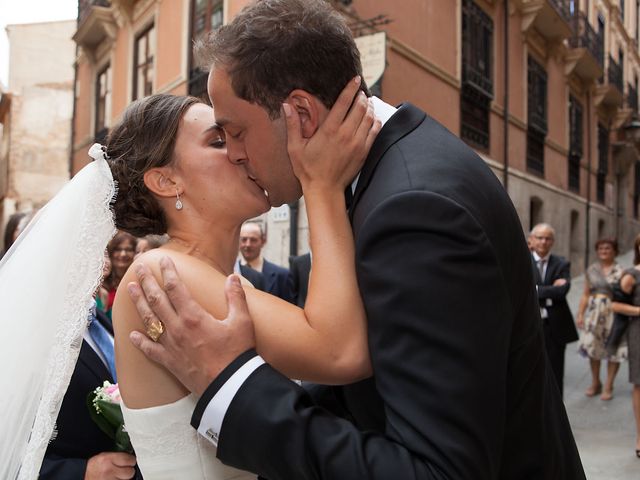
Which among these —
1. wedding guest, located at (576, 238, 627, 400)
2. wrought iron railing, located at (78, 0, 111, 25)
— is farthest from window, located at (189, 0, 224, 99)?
wedding guest, located at (576, 238, 627, 400)

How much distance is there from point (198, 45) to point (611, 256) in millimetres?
7257

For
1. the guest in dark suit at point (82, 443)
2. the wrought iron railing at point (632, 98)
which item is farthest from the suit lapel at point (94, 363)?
the wrought iron railing at point (632, 98)

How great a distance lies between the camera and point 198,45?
5.81ft

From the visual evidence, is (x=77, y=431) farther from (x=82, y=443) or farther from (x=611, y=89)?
(x=611, y=89)

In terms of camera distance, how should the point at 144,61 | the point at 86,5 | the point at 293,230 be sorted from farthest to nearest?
the point at 86,5 < the point at 144,61 < the point at 293,230

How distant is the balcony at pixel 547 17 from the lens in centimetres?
1545

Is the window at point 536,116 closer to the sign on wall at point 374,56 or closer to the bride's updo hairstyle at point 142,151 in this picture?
the sign on wall at point 374,56

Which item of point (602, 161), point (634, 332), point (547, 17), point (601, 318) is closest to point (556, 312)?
point (634, 332)

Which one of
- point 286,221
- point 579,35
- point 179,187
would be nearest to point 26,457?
point 179,187

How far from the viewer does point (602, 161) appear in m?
24.1

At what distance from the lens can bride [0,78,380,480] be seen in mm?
1406

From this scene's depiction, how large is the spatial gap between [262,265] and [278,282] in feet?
1.18

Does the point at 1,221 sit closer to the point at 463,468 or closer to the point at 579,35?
the point at 579,35

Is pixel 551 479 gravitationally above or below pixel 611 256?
below
